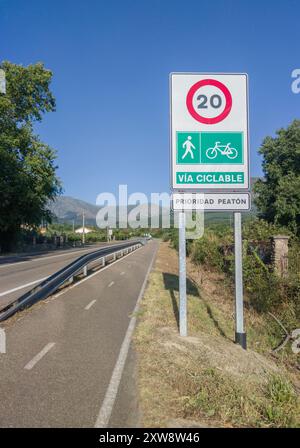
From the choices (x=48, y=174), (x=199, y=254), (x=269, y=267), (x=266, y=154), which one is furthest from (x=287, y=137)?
(x=48, y=174)

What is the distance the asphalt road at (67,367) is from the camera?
13.9 ft

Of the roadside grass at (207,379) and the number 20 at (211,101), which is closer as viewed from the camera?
the roadside grass at (207,379)

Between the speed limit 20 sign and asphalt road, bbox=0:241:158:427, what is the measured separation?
3370 mm

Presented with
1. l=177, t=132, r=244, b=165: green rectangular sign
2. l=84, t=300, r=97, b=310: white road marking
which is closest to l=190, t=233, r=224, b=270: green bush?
l=84, t=300, r=97, b=310: white road marking

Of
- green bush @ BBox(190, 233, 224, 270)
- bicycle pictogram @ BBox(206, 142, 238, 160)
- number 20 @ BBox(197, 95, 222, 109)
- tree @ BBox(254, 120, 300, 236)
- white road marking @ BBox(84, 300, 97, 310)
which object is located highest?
tree @ BBox(254, 120, 300, 236)

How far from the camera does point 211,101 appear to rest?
24.7ft

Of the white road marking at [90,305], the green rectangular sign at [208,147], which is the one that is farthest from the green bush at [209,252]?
the green rectangular sign at [208,147]

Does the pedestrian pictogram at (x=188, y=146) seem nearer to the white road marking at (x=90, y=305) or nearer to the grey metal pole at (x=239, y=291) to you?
the grey metal pole at (x=239, y=291)

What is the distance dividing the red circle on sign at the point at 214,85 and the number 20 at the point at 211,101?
13 cm

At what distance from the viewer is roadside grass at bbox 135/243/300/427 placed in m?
4.23

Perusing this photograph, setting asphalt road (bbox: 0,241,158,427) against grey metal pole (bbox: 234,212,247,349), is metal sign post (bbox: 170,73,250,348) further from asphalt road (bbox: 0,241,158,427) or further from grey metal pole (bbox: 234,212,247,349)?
asphalt road (bbox: 0,241,158,427)

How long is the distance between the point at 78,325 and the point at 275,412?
5.20m

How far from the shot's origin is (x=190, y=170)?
7500 mm

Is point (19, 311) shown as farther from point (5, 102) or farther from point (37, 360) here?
point (5, 102)
